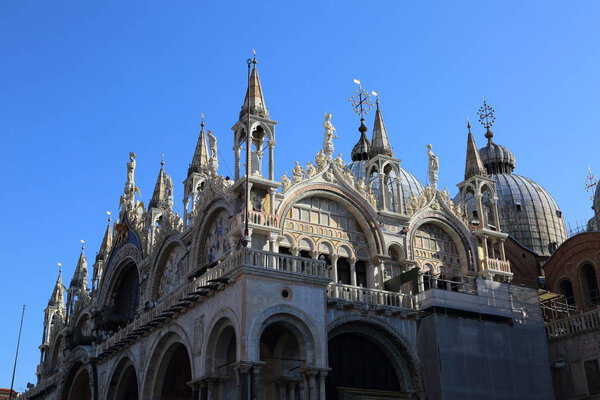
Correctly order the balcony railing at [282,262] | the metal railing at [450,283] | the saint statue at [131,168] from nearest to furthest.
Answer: the balcony railing at [282,262] < the metal railing at [450,283] < the saint statue at [131,168]

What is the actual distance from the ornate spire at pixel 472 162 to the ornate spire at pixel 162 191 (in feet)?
52.4

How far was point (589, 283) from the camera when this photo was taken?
135ft

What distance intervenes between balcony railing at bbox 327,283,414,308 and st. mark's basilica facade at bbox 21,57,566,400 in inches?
2.4

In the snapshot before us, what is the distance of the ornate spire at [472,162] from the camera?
38438mm

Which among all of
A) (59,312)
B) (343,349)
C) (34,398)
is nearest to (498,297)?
(343,349)

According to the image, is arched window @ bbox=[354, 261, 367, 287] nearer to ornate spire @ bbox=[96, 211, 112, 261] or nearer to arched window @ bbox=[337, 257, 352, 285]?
arched window @ bbox=[337, 257, 352, 285]

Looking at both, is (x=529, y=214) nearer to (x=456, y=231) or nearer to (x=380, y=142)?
(x=456, y=231)

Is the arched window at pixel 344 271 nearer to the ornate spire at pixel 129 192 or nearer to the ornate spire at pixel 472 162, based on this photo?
the ornate spire at pixel 472 162

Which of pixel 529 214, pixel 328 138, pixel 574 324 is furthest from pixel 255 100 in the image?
pixel 529 214

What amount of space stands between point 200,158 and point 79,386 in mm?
14638

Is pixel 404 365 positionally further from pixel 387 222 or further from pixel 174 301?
pixel 174 301

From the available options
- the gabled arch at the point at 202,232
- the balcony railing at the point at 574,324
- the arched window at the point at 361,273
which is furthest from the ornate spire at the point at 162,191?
the balcony railing at the point at 574,324

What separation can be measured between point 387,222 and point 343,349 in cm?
740

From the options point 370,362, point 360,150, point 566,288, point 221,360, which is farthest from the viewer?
point 360,150
